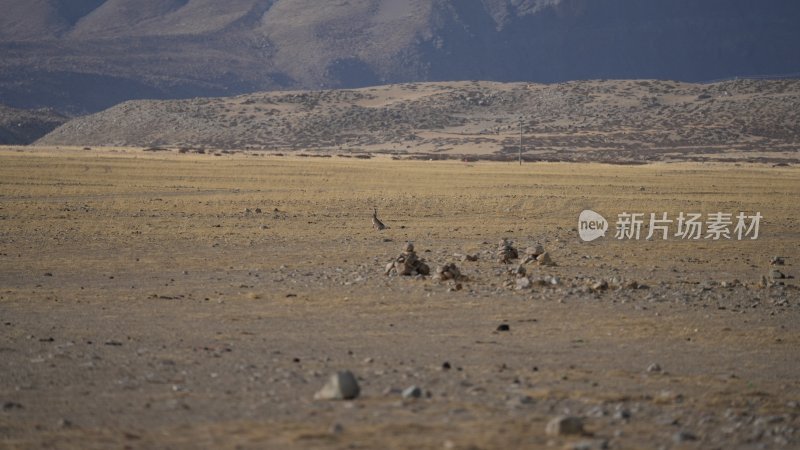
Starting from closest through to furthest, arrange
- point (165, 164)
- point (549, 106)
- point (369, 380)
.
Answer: point (369, 380), point (165, 164), point (549, 106)

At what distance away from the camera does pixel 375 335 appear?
12.7 meters

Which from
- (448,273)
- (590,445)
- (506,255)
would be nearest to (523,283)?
(448,273)

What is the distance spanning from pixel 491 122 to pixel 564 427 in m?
105

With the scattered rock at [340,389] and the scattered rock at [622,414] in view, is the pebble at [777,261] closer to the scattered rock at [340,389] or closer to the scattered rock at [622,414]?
the scattered rock at [622,414]

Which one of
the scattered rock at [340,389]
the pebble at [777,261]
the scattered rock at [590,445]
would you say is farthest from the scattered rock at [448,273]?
the scattered rock at [590,445]

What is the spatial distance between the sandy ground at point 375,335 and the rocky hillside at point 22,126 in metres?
102

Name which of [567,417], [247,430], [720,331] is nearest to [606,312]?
[720,331]

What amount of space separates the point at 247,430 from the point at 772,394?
481 centimetres

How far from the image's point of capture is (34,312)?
13977mm

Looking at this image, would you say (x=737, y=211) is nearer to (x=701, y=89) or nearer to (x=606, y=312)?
(x=606, y=312)

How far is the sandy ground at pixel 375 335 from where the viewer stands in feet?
27.4

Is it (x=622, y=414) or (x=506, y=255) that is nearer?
(x=622, y=414)

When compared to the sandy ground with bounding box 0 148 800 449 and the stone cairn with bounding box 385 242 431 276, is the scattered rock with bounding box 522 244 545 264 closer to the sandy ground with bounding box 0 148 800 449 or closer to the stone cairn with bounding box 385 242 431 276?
the sandy ground with bounding box 0 148 800 449

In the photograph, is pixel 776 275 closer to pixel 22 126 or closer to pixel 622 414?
pixel 622 414
